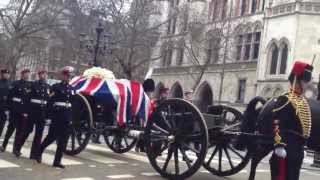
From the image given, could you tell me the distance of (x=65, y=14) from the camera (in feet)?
141

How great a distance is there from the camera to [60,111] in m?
10.8

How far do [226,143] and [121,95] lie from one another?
2869mm

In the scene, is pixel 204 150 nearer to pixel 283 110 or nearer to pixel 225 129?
pixel 225 129

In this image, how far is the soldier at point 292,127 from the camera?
22.7ft

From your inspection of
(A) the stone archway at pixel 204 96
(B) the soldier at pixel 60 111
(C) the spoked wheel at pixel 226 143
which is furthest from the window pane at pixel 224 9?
(B) the soldier at pixel 60 111

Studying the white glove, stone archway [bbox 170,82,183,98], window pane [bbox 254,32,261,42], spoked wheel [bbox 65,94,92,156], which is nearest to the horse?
the white glove

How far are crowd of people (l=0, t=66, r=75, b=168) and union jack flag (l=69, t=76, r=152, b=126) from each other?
101 cm

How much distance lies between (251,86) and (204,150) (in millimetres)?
35821

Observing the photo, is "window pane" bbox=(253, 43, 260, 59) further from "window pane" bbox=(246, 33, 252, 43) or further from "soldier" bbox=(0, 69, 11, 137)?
Answer: "soldier" bbox=(0, 69, 11, 137)

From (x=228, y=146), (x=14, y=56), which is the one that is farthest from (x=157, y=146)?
(x=14, y=56)

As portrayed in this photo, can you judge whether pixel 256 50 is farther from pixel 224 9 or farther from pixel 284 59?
pixel 224 9

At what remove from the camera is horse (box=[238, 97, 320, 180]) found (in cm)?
723

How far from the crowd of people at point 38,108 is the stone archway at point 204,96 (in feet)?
127

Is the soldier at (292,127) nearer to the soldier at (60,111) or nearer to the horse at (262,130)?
the horse at (262,130)
